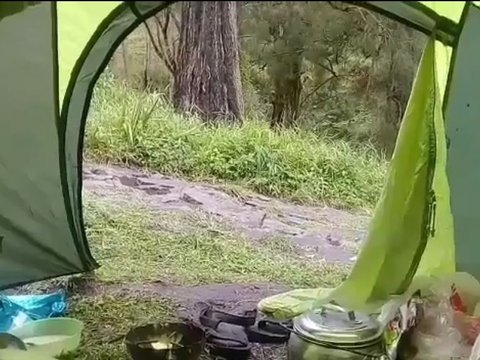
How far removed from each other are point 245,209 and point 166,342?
45.3 inches

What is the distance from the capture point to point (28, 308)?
6.26ft

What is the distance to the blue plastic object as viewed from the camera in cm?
180

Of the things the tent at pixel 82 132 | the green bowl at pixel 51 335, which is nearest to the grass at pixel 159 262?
the green bowl at pixel 51 335

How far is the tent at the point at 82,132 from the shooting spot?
1.64 metres

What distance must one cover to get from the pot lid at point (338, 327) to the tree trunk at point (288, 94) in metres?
1.53

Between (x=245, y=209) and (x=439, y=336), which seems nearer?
(x=439, y=336)

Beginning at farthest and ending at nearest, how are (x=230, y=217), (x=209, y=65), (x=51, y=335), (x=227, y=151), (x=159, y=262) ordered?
(x=209, y=65) → (x=227, y=151) → (x=230, y=217) → (x=159, y=262) → (x=51, y=335)

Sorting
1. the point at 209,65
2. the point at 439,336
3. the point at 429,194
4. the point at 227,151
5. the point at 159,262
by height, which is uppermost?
the point at 209,65

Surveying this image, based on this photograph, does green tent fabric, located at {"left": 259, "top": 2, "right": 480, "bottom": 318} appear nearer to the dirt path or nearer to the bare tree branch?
the dirt path

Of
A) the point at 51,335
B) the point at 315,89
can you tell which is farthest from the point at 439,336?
the point at 315,89

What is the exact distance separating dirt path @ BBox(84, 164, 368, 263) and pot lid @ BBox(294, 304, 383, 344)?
3.04 ft

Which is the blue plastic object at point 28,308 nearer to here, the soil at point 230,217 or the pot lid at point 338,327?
the soil at point 230,217

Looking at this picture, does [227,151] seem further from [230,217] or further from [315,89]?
[315,89]

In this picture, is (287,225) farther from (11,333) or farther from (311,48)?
(11,333)
